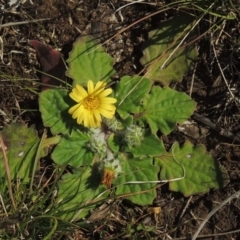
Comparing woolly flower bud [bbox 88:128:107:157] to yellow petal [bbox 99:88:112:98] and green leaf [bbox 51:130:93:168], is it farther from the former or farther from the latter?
yellow petal [bbox 99:88:112:98]

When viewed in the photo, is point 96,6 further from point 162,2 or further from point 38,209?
point 38,209

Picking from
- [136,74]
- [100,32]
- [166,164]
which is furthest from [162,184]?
[100,32]

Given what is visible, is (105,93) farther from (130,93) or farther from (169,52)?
(169,52)

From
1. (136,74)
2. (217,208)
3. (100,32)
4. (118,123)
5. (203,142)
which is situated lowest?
(217,208)

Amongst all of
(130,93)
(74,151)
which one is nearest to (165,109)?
(130,93)

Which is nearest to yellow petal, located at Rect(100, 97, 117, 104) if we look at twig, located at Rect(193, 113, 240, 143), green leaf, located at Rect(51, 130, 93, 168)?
green leaf, located at Rect(51, 130, 93, 168)

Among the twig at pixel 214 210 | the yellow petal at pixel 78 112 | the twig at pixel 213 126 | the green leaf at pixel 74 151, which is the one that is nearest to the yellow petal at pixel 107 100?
the yellow petal at pixel 78 112

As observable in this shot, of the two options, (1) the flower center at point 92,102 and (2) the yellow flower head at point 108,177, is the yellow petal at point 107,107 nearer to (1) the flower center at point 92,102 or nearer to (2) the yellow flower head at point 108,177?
(1) the flower center at point 92,102
